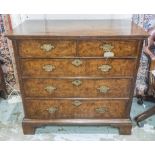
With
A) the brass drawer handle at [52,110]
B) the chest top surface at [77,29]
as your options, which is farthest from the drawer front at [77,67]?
the brass drawer handle at [52,110]

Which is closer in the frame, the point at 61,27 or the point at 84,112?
the point at 61,27

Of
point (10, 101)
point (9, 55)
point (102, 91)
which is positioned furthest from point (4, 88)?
point (102, 91)

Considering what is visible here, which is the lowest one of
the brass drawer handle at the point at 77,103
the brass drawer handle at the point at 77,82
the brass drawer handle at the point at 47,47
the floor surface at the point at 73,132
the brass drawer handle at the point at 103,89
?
the floor surface at the point at 73,132

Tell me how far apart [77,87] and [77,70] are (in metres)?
0.18

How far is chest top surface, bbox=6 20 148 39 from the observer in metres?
1.66

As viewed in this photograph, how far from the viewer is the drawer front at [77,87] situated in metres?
1.90

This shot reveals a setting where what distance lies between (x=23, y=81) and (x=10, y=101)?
3.22 feet

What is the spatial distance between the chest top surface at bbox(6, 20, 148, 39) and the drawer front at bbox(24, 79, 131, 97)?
0.44m

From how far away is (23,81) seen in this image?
1907 millimetres

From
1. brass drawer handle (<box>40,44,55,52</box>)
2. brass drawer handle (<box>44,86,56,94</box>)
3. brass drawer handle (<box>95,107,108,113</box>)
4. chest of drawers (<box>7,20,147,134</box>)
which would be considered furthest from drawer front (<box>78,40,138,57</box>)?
brass drawer handle (<box>95,107,108,113</box>)

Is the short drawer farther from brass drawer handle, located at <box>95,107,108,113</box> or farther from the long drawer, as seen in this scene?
the long drawer

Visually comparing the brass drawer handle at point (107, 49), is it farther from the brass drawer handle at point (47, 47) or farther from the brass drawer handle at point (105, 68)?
the brass drawer handle at point (47, 47)
